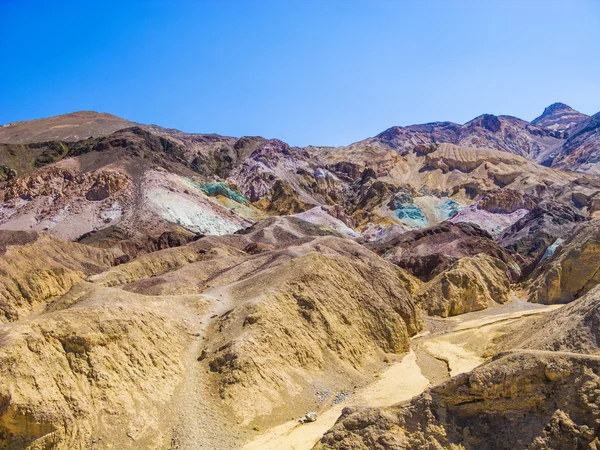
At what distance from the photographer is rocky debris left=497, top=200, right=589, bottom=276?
76.2 m

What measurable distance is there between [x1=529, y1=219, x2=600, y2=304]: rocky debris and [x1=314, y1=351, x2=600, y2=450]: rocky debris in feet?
105

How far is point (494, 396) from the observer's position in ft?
39.3

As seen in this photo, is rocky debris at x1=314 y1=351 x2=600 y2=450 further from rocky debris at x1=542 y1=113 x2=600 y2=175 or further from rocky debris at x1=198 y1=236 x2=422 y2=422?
rocky debris at x1=542 y1=113 x2=600 y2=175

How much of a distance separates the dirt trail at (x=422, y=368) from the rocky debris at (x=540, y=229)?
126 ft

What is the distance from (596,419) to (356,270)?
20.4 m

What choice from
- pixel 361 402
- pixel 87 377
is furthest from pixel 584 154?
pixel 87 377

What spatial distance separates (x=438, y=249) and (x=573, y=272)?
27345 mm

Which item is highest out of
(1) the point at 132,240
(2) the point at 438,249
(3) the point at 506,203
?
(1) the point at 132,240

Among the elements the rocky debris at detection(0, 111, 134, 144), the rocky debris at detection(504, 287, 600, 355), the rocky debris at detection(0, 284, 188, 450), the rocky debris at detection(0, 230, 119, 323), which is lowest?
the rocky debris at detection(504, 287, 600, 355)

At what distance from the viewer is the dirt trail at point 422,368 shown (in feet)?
57.0

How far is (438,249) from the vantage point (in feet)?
226

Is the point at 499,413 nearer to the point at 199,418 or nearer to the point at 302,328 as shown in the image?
the point at 199,418

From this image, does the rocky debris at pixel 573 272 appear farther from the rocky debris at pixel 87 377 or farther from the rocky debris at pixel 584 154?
the rocky debris at pixel 584 154

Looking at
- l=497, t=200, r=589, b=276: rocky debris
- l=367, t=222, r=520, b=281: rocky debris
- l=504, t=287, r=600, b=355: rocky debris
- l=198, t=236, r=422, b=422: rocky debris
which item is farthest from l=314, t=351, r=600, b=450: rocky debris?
l=497, t=200, r=589, b=276: rocky debris
